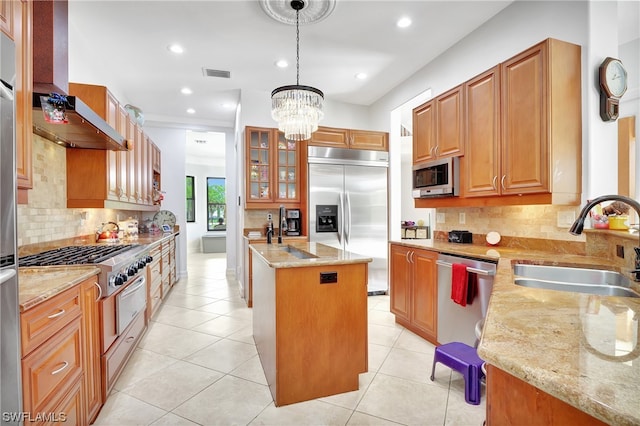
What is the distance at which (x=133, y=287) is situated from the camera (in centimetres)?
251

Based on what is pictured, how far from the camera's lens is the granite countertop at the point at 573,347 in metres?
0.51

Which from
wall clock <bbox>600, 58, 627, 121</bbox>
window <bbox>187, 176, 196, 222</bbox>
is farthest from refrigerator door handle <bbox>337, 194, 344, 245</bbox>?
window <bbox>187, 176, 196, 222</bbox>

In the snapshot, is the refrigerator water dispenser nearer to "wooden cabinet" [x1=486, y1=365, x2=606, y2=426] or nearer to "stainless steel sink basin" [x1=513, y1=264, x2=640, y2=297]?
"stainless steel sink basin" [x1=513, y1=264, x2=640, y2=297]

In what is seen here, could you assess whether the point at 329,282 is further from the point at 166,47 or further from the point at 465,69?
the point at 166,47

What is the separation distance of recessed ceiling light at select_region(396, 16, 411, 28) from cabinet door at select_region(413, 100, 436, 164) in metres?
0.79

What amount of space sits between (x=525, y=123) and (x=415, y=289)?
1.69 m

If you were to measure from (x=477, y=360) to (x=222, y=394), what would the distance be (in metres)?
1.70

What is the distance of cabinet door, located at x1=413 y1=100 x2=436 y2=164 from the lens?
3258 millimetres

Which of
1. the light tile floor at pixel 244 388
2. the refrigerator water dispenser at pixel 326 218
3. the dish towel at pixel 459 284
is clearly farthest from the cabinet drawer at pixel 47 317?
the refrigerator water dispenser at pixel 326 218

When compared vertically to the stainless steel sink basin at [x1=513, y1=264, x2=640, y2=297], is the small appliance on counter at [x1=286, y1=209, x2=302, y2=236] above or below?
above

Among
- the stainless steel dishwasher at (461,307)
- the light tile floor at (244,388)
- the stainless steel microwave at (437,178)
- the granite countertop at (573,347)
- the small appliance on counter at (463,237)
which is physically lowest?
the light tile floor at (244,388)

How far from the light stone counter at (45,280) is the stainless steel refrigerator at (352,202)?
2857 millimetres

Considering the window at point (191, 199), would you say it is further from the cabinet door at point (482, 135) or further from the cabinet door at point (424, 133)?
the cabinet door at point (482, 135)

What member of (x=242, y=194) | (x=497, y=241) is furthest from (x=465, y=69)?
(x=242, y=194)
